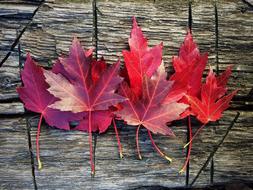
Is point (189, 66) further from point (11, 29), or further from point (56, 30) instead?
point (11, 29)

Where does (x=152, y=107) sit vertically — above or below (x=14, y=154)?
above

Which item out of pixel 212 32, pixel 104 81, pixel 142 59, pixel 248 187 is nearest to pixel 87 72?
pixel 104 81

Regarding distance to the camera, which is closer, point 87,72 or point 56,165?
point 87,72

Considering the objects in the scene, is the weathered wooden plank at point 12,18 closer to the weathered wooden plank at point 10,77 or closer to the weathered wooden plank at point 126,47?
the weathered wooden plank at point 10,77

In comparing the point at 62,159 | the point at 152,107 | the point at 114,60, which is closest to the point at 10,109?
the point at 62,159

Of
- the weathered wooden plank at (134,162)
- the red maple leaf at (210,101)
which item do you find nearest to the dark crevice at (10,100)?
the weathered wooden plank at (134,162)

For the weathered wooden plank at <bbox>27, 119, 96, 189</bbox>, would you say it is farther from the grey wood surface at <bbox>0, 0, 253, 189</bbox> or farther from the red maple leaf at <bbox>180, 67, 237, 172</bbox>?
the red maple leaf at <bbox>180, 67, 237, 172</bbox>

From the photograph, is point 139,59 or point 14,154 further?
point 14,154

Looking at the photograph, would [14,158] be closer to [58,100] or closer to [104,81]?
[58,100]
